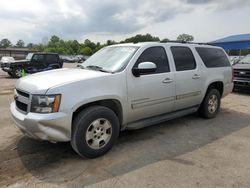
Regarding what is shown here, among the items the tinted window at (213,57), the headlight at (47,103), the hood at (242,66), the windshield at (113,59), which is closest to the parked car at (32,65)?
the hood at (242,66)

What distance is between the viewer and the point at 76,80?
3662mm

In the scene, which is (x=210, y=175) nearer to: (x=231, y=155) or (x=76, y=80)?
(x=231, y=155)

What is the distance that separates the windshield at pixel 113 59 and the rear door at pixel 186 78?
3.55 ft

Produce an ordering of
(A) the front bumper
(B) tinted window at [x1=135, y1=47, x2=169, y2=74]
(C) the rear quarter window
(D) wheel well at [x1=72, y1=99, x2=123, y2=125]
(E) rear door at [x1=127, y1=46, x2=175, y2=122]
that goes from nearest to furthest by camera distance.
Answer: (A) the front bumper
(D) wheel well at [x1=72, y1=99, x2=123, y2=125]
(E) rear door at [x1=127, y1=46, x2=175, y2=122]
(B) tinted window at [x1=135, y1=47, x2=169, y2=74]
(C) the rear quarter window

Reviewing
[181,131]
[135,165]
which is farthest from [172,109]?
[135,165]

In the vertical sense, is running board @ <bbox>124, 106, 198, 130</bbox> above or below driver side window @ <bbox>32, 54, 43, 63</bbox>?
below

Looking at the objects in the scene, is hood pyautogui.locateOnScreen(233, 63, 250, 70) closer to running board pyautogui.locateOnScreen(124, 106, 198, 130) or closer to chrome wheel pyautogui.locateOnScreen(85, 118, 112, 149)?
running board pyautogui.locateOnScreen(124, 106, 198, 130)

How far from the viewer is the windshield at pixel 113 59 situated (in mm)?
4297

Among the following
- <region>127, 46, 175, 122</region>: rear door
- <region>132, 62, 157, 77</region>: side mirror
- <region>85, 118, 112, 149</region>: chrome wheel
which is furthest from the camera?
<region>127, 46, 175, 122</region>: rear door

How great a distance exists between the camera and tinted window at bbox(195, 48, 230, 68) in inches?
231

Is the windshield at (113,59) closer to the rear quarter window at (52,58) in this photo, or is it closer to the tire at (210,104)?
the tire at (210,104)

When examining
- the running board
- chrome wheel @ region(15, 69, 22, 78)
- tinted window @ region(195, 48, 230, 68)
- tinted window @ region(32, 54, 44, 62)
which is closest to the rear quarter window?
tinted window @ region(32, 54, 44, 62)

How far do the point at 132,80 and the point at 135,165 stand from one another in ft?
4.63

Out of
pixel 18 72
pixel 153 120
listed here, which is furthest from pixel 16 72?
pixel 153 120
